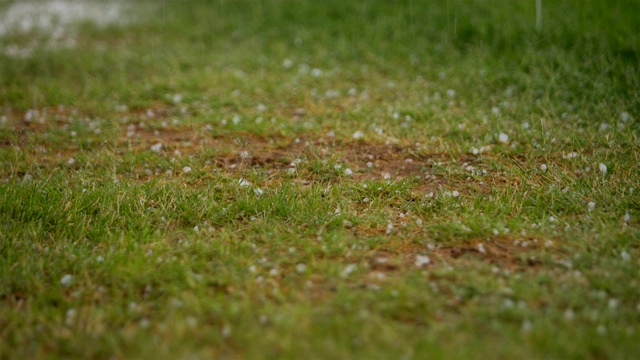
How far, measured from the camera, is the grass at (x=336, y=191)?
313cm

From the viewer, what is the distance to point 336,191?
181 inches

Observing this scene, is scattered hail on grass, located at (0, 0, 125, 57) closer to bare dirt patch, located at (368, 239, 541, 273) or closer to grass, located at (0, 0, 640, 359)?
grass, located at (0, 0, 640, 359)

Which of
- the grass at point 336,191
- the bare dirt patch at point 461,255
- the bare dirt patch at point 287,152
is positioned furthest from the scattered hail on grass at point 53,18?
the bare dirt patch at point 461,255

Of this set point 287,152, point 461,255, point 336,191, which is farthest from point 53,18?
point 461,255

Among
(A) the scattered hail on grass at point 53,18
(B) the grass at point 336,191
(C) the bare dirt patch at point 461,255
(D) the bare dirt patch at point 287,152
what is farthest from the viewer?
(A) the scattered hail on grass at point 53,18

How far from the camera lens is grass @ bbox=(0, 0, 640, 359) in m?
3.13

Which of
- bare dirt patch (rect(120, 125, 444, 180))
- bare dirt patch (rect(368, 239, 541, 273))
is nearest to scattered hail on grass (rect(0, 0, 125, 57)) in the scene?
bare dirt patch (rect(120, 125, 444, 180))

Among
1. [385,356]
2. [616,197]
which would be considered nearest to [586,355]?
[385,356]

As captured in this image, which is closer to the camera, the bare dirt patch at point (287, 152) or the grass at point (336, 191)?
the grass at point (336, 191)

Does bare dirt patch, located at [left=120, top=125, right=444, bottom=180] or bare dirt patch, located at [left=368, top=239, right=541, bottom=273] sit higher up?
bare dirt patch, located at [left=120, top=125, right=444, bottom=180]

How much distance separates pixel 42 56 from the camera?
7.88 metres

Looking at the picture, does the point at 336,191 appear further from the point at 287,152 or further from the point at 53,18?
the point at 53,18

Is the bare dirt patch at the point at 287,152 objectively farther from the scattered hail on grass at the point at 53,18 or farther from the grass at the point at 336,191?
the scattered hail on grass at the point at 53,18

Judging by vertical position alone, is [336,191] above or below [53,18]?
below
